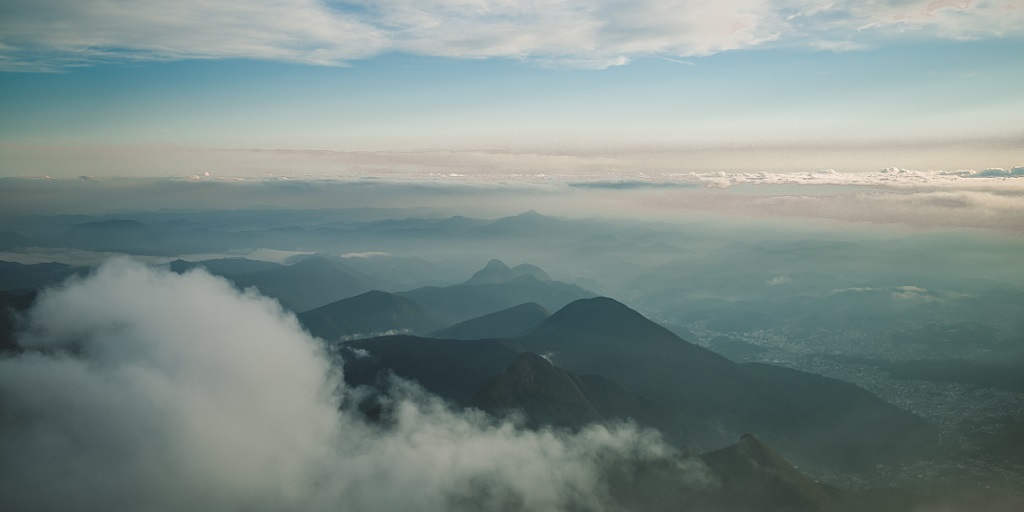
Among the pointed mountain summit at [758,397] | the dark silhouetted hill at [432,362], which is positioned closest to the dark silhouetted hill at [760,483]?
the pointed mountain summit at [758,397]

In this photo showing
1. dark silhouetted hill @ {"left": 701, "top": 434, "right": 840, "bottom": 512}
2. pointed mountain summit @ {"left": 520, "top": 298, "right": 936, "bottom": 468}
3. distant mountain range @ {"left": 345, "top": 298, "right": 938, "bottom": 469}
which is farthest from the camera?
pointed mountain summit @ {"left": 520, "top": 298, "right": 936, "bottom": 468}

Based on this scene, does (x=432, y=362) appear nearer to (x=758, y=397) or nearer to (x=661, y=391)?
(x=661, y=391)

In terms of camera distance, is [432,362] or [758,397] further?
[758,397]

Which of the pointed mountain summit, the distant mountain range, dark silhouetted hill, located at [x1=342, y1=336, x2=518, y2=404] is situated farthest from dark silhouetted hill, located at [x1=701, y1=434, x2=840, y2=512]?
dark silhouetted hill, located at [x1=342, y1=336, x2=518, y2=404]

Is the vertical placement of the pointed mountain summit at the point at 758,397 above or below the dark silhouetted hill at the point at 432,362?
below

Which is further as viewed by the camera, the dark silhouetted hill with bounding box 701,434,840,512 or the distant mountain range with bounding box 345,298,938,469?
the distant mountain range with bounding box 345,298,938,469

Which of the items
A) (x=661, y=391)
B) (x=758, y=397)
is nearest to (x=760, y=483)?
(x=661, y=391)

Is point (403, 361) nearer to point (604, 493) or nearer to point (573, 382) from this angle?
point (573, 382)

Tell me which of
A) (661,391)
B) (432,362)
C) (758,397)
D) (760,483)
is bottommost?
(758,397)

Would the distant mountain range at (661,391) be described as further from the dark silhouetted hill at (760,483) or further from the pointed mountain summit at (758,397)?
the dark silhouetted hill at (760,483)

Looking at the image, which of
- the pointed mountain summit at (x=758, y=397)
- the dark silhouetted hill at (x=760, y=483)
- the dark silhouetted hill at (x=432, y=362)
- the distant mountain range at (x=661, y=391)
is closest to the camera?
the dark silhouetted hill at (x=760, y=483)

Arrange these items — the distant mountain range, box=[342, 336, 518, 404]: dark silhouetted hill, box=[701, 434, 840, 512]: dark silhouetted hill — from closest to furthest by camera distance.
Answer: box=[701, 434, 840, 512]: dark silhouetted hill
the distant mountain range
box=[342, 336, 518, 404]: dark silhouetted hill

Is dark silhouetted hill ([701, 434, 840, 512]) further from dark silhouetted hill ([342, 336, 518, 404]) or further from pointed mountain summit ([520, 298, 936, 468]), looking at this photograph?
dark silhouetted hill ([342, 336, 518, 404])
